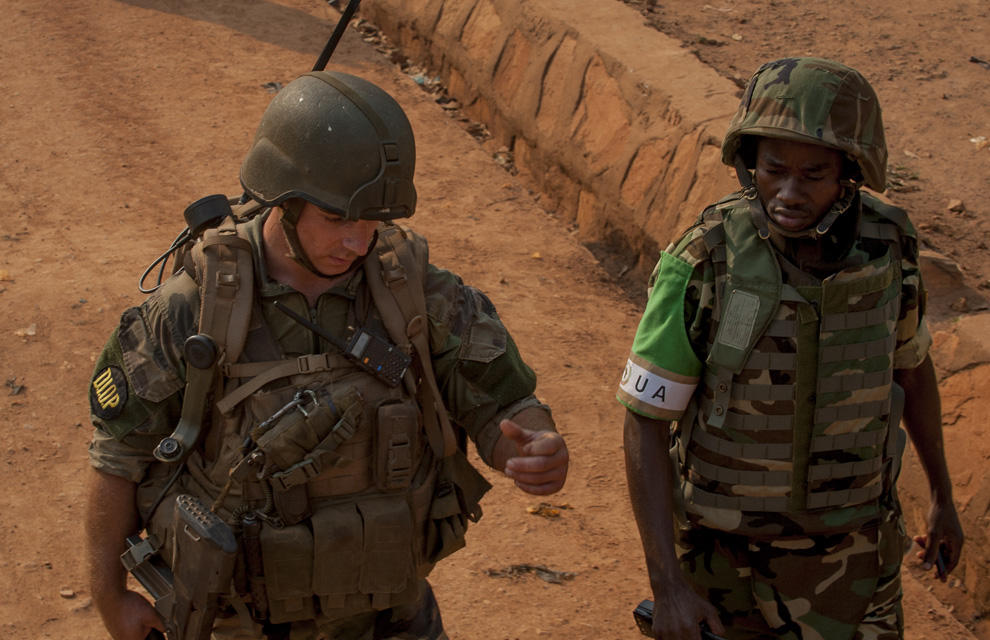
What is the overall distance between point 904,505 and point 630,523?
1.13 meters

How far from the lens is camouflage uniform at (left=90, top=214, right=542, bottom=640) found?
2932 millimetres

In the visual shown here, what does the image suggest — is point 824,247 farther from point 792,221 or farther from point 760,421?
point 760,421

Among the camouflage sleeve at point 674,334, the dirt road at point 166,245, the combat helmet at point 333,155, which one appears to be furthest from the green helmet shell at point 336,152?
the dirt road at point 166,245

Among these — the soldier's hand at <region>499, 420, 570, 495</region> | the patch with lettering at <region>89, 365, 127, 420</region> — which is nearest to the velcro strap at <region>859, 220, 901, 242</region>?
the soldier's hand at <region>499, 420, 570, 495</region>

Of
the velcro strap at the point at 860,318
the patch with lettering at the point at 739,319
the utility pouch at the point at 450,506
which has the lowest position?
the utility pouch at the point at 450,506

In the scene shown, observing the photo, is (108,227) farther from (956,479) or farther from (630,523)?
(956,479)

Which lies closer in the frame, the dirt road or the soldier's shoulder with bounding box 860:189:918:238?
the soldier's shoulder with bounding box 860:189:918:238

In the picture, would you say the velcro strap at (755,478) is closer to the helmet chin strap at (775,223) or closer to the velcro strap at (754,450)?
the velcro strap at (754,450)

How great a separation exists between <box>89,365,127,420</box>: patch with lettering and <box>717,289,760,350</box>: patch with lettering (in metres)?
1.46

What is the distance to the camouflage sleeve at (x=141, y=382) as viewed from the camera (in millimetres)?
2918

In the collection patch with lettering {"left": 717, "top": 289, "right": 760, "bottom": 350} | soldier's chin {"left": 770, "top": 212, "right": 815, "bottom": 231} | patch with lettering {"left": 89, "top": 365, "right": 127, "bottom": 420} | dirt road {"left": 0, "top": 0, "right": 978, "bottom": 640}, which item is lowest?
dirt road {"left": 0, "top": 0, "right": 978, "bottom": 640}

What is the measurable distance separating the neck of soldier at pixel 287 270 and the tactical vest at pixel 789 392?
990 mm

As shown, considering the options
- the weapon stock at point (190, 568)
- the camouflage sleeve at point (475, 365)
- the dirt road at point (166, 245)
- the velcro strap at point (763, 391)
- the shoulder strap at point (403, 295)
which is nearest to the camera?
the weapon stock at point (190, 568)

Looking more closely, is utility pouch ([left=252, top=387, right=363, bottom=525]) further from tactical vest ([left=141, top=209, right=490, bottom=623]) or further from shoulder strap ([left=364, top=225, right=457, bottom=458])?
shoulder strap ([left=364, top=225, right=457, bottom=458])
